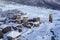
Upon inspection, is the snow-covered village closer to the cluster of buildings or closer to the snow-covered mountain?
the cluster of buildings

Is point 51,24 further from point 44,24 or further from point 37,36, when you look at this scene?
point 37,36

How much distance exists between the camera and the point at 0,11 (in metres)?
4.09

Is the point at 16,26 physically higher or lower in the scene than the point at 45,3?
lower

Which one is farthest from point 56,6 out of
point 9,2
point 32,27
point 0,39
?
point 0,39

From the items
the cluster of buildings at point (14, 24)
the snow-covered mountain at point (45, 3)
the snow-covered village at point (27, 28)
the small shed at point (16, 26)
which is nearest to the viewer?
the snow-covered village at point (27, 28)

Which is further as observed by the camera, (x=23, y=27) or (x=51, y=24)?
(x=51, y=24)

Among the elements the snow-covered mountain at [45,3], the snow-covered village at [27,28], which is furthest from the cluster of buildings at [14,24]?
the snow-covered mountain at [45,3]

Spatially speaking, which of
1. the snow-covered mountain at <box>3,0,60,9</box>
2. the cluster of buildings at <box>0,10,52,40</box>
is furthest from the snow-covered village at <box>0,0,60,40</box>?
the snow-covered mountain at <box>3,0,60,9</box>

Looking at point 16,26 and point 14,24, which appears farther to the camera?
point 14,24

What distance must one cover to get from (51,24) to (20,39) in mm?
971

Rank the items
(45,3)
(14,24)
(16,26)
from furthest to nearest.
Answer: (45,3), (14,24), (16,26)

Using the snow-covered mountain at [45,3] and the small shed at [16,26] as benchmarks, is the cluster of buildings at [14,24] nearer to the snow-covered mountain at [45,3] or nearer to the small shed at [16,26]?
the small shed at [16,26]

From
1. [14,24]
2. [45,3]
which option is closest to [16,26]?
[14,24]

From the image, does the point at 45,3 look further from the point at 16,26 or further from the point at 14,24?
the point at 16,26
